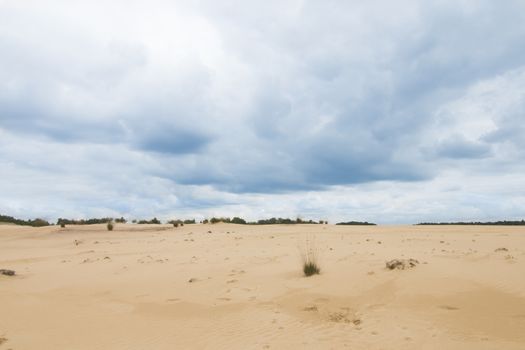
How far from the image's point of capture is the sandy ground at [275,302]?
501 centimetres

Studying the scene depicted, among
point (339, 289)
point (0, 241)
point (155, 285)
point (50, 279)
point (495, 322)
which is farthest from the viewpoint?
point (0, 241)

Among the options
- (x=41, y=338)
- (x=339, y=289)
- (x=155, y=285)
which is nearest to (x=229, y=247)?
(x=155, y=285)

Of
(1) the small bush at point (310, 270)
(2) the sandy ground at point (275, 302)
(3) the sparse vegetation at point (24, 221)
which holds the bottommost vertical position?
(2) the sandy ground at point (275, 302)

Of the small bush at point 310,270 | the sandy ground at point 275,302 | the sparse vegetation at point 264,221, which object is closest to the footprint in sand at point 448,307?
the sandy ground at point 275,302

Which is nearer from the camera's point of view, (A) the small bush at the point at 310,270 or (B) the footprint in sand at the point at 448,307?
(B) the footprint in sand at the point at 448,307

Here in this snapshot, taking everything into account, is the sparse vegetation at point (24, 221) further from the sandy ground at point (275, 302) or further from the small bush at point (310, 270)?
the small bush at point (310, 270)

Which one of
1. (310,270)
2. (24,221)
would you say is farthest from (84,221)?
(310,270)

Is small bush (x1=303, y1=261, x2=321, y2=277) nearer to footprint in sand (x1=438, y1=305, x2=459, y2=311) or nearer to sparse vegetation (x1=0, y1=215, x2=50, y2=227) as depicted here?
footprint in sand (x1=438, y1=305, x2=459, y2=311)

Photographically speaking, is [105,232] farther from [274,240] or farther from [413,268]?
[413,268]

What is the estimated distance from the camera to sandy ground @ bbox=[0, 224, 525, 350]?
501cm

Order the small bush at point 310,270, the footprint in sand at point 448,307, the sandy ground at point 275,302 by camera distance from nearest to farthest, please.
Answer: the sandy ground at point 275,302 < the footprint in sand at point 448,307 < the small bush at point 310,270

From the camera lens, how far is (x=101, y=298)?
7.57m

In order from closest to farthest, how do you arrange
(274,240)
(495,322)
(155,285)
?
1. (495,322)
2. (155,285)
3. (274,240)

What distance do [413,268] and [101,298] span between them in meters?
5.39
